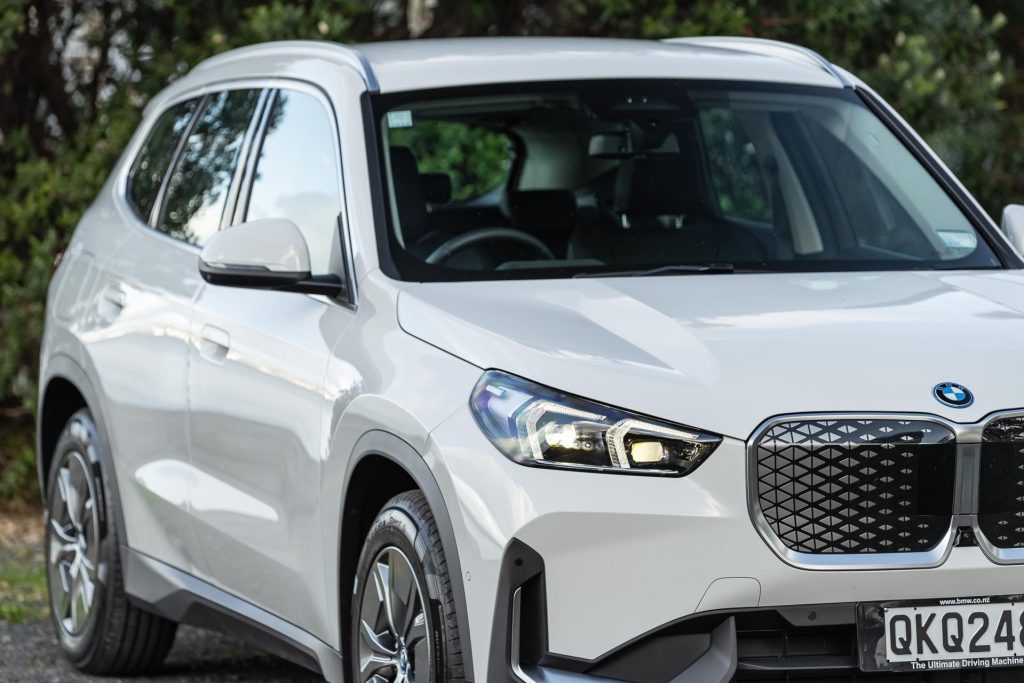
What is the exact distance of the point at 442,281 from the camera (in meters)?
4.54

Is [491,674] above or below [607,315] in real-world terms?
below

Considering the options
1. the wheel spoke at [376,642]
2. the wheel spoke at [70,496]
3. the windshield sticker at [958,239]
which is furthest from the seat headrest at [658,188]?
the wheel spoke at [70,496]

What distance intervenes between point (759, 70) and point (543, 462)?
2196mm

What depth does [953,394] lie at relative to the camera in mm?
3732

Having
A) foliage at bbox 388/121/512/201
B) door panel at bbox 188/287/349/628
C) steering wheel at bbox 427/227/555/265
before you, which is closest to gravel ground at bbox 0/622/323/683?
door panel at bbox 188/287/349/628

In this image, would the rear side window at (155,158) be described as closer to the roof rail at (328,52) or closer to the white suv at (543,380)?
the white suv at (543,380)

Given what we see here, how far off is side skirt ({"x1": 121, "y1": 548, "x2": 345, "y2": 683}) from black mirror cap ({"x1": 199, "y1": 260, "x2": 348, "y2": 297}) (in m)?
0.86

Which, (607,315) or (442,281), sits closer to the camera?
(607,315)

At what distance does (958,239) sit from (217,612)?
7.48ft

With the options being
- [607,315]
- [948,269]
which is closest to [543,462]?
[607,315]

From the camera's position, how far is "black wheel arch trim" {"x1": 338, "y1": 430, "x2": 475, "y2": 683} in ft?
12.5

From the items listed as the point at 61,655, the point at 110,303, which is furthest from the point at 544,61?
the point at 61,655

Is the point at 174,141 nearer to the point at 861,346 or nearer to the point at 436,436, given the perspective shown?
the point at 436,436

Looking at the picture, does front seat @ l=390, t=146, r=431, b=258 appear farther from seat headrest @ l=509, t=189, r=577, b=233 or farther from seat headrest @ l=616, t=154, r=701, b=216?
seat headrest @ l=616, t=154, r=701, b=216
